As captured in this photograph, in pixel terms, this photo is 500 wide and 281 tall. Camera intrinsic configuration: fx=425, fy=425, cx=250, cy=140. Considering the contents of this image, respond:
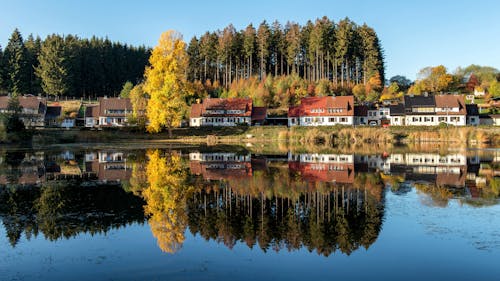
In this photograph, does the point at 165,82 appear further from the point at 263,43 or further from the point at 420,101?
the point at 420,101

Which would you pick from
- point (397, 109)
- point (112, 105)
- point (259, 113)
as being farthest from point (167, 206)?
point (112, 105)

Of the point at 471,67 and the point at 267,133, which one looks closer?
the point at 267,133

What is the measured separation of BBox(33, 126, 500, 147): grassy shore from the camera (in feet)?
185

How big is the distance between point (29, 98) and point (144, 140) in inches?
1441

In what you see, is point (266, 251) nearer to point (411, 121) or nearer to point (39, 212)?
point (39, 212)

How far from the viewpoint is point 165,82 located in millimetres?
55625

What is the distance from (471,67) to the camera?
11312 centimetres

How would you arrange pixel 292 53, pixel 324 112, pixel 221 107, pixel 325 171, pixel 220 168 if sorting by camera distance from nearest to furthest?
pixel 325 171 → pixel 220 168 → pixel 324 112 → pixel 221 107 → pixel 292 53

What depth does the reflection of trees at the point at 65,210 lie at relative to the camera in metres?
13.1

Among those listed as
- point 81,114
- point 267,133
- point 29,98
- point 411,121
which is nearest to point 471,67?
point 411,121

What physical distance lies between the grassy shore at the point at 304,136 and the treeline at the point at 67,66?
115ft

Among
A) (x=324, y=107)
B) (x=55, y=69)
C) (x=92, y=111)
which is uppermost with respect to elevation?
(x=55, y=69)

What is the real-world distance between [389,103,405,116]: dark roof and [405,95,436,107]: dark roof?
1.11m

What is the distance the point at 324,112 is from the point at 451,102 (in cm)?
2125
